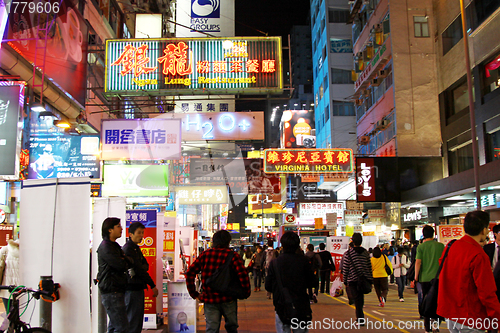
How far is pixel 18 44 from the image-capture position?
37.0 ft

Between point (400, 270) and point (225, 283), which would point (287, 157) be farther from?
point (225, 283)

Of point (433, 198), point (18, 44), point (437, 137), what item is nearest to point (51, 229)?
point (18, 44)

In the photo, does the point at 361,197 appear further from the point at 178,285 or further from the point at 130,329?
the point at 130,329

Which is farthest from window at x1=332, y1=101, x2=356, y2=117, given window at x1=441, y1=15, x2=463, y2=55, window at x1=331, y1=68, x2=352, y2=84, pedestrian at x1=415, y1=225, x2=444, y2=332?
pedestrian at x1=415, y1=225, x2=444, y2=332

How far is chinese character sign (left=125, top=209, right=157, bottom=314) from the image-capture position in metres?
8.68

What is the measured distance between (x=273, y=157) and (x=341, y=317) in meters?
13.2

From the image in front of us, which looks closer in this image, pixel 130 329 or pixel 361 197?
pixel 130 329

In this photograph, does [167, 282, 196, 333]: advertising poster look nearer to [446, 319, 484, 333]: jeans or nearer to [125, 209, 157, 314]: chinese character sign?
[125, 209, 157, 314]: chinese character sign

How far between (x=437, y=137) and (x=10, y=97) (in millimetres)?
23184

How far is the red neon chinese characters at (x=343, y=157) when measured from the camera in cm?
2323

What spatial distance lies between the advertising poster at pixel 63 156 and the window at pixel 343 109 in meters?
44.6

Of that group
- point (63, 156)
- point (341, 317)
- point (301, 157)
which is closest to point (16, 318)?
point (341, 317)

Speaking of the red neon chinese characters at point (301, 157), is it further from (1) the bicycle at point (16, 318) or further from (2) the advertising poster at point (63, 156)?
(1) the bicycle at point (16, 318)

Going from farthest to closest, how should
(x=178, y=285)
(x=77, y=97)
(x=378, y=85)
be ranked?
(x=378, y=85) → (x=77, y=97) → (x=178, y=285)
